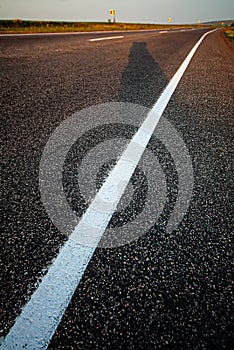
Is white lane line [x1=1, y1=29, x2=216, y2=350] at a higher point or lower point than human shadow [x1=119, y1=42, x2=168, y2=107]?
lower

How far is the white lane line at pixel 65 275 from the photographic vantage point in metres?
0.85

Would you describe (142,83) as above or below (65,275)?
above

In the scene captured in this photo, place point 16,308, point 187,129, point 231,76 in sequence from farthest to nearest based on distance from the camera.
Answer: point 231,76, point 187,129, point 16,308

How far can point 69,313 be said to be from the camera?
0.92 m

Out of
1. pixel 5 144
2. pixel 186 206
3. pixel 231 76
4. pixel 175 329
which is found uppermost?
pixel 231 76

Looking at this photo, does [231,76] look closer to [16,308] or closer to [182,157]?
[182,157]

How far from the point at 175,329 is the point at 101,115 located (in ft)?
7.35

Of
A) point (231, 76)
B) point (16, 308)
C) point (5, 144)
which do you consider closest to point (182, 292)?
point (16, 308)

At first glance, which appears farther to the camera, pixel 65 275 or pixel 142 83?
pixel 142 83

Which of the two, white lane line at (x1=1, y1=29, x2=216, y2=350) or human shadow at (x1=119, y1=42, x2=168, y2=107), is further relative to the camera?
human shadow at (x1=119, y1=42, x2=168, y2=107)

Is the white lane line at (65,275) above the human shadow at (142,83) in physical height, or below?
below

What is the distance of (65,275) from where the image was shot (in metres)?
1.04

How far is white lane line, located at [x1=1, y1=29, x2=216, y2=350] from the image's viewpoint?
850mm

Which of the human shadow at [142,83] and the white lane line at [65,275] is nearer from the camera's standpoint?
the white lane line at [65,275]
